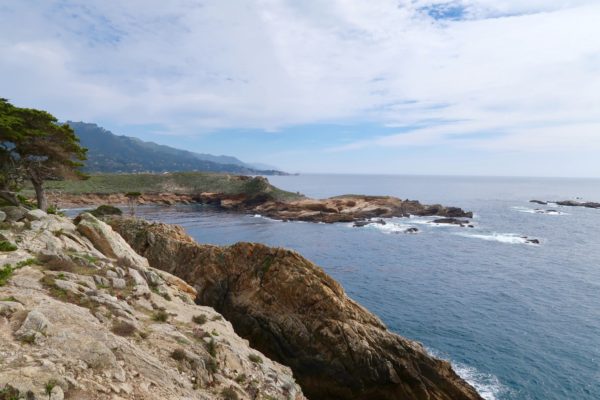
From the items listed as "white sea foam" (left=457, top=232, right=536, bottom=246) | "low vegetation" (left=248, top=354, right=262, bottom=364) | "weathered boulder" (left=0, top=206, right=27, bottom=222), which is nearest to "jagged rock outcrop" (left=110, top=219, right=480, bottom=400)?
"low vegetation" (left=248, top=354, right=262, bottom=364)

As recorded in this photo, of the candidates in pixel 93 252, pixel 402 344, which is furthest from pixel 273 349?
pixel 93 252

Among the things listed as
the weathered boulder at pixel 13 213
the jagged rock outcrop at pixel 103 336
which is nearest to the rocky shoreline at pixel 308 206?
the weathered boulder at pixel 13 213

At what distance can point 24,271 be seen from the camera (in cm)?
1455

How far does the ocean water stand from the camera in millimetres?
27109

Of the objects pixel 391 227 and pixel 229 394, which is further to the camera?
pixel 391 227

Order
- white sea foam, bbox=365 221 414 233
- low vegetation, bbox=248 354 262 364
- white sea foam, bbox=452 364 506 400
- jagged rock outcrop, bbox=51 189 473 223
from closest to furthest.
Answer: low vegetation, bbox=248 354 262 364
white sea foam, bbox=452 364 506 400
white sea foam, bbox=365 221 414 233
jagged rock outcrop, bbox=51 189 473 223

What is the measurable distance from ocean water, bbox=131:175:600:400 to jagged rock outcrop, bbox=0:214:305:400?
772 inches

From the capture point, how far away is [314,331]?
23688 millimetres

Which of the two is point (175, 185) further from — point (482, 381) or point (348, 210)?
point (482, 381)

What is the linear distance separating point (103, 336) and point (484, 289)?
143ft

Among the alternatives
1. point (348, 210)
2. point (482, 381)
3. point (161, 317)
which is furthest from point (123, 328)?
point (348, 210)

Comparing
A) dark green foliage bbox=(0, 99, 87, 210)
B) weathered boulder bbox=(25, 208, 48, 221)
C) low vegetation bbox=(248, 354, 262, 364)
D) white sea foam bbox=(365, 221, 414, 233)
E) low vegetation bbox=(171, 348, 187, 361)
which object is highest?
dark green foliage bbox=(0, 99, 87, 210)

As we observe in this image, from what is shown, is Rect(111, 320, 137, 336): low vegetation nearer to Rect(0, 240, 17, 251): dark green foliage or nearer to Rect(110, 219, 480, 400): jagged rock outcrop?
Rect(0, 240, 17, 251): dark green foliage

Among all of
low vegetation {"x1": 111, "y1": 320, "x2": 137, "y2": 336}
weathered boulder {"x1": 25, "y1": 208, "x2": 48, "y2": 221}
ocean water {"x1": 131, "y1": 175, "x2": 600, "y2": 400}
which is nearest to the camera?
low vegetation {"x1": 111, "y1": 320, "x2": 137, "y2": 336}
